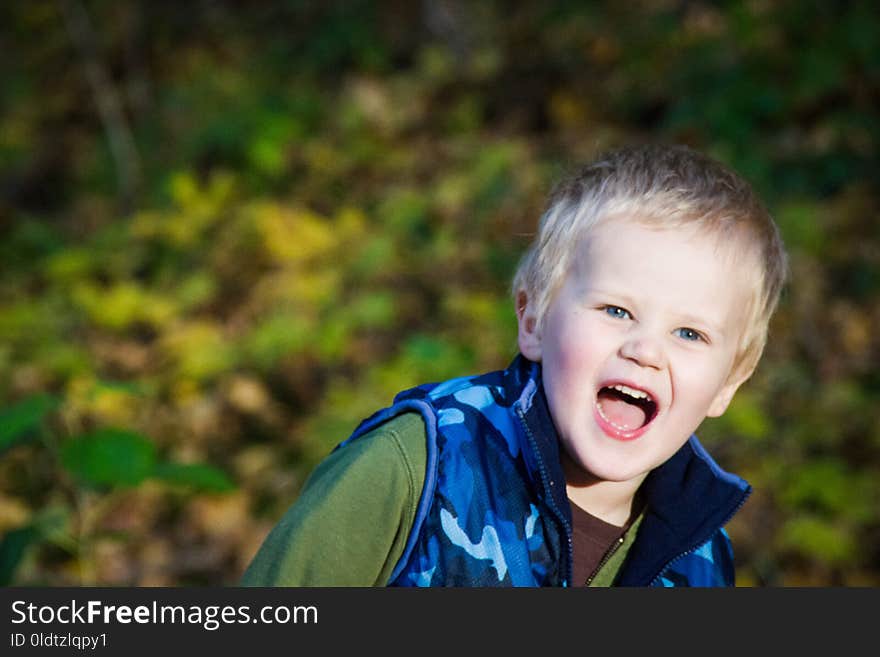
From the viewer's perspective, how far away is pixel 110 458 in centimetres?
262

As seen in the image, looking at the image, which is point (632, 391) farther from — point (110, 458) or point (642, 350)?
point (110, 458)

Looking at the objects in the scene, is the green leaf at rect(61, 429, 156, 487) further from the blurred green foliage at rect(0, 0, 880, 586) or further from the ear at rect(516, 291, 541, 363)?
the ear at rect(516, 291, 541, 363)

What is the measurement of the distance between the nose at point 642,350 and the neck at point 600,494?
0.74ft

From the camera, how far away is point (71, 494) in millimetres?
3785

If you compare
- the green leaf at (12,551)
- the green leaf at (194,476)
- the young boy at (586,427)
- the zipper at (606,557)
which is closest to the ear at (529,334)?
the young boy at (586,427)

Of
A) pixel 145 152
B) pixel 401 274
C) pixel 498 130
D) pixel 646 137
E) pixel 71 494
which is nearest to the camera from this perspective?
pixel 71 494

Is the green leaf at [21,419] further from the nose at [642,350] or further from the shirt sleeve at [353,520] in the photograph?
the nose at [642,350]

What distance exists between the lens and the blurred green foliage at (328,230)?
381cm

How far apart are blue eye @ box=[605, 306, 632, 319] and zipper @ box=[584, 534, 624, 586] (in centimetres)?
42

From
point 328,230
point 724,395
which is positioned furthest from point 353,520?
point 328,230

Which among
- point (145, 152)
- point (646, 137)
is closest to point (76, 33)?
point (145, 152)

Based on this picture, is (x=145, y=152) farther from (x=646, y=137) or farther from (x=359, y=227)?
(x=646, y=137)

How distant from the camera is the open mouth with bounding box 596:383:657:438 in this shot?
1484 mm

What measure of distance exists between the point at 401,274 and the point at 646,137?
2.08 m
